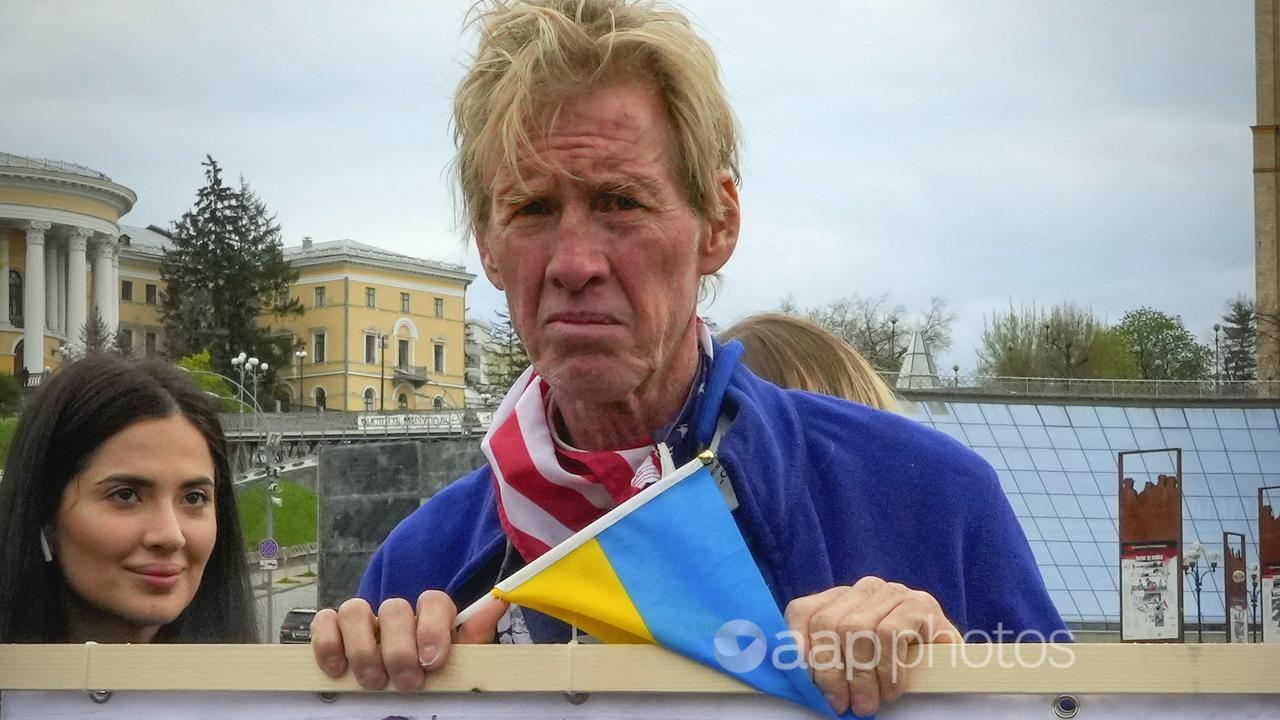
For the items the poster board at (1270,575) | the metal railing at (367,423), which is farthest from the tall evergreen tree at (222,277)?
the poster board at (1270,575)

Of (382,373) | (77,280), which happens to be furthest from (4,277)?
(382,373)

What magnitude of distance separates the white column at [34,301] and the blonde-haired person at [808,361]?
2611 inches

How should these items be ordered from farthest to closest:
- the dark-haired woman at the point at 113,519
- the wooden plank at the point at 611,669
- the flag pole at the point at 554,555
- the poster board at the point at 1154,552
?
1. the poster board at the point at 1154,552
2. the dark-haired woman at the point at 113,519
3. the flag pole at the point at 554,555
4. the wooden plank at the point at 611,669

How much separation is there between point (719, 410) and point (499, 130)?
0.44 m

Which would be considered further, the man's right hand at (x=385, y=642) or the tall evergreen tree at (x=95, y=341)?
the tall evergreen tree at (x=95, y=341)

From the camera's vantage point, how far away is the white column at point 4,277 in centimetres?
6669

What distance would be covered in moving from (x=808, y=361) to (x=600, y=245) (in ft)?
8.41

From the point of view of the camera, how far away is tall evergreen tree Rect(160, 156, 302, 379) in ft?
257

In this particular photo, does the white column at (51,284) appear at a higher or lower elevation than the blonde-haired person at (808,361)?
higher

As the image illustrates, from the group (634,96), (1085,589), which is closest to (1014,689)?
(634,96)

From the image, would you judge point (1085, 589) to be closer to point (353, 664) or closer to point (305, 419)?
point (305, 419)

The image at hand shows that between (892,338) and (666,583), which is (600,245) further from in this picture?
(892,338)

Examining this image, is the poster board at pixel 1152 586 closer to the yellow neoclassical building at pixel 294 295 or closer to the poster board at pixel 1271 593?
the poster board at pixel 1271 593

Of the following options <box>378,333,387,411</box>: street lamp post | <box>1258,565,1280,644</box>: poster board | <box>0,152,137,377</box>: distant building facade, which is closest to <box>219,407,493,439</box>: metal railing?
<box>0,152,137,377</box>: distant building facade
